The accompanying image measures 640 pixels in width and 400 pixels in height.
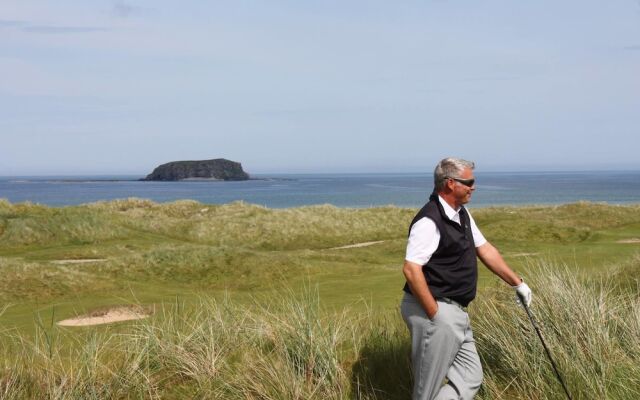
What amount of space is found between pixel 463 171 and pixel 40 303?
13.3 m

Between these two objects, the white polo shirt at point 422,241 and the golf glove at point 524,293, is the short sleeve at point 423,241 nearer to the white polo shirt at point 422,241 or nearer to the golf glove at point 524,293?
the white polo shirt at point 422,241

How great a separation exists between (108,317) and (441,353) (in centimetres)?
953

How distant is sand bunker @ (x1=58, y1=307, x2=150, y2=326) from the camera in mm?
13273

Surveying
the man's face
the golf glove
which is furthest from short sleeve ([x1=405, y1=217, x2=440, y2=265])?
the golf glove

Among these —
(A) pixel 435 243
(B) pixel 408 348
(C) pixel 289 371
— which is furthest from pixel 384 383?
(A) pixel 435 243

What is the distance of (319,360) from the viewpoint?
8.05 meters

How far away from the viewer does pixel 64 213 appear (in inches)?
1468

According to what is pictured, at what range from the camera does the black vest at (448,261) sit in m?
6.13

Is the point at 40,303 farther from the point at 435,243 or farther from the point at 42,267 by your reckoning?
the point at 435,243

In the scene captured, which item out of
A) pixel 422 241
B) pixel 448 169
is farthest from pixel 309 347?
pixel 448 169

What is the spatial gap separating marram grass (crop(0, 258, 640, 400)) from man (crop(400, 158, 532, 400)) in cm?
135

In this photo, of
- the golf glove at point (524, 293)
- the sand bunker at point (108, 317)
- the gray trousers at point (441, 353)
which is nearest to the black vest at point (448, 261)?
the gray trousers at point (441, 353)

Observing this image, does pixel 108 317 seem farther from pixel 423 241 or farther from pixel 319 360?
pixel 423 241

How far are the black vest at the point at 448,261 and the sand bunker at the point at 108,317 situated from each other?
8161 millimetres
